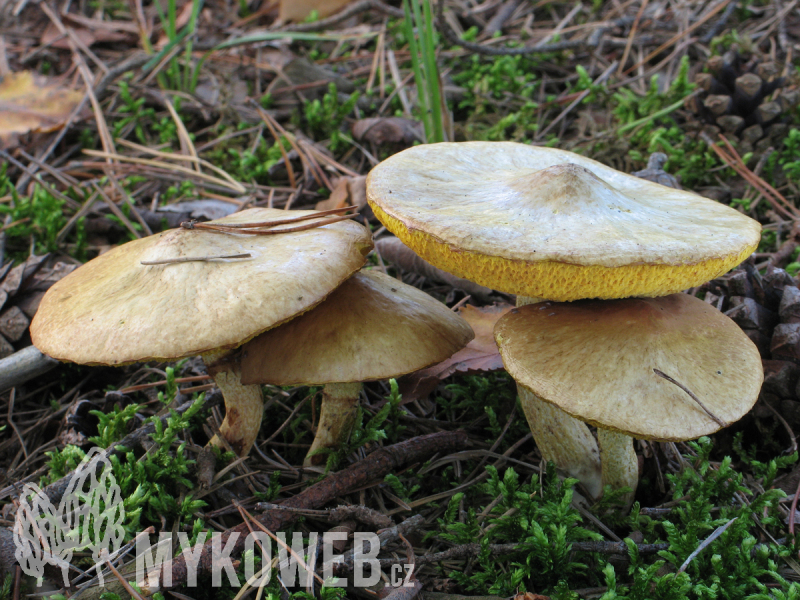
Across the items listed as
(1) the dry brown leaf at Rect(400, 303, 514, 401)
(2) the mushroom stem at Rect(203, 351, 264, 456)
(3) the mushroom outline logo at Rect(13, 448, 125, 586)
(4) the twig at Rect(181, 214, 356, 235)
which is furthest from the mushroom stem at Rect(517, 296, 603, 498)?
(3) the mushroom outline logo at Rect(13, 448, 125, 586)

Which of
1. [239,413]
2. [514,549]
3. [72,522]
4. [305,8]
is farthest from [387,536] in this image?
[305,8]

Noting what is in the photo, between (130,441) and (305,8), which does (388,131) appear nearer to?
(305,8)

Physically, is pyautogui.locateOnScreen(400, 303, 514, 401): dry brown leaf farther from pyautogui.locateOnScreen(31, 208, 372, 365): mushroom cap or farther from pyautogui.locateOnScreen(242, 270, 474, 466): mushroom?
pyautogui.locateOnScreen(31, 208, 372, 365): mushroom cap

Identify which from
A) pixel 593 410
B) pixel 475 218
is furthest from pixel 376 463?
pixel 475 218

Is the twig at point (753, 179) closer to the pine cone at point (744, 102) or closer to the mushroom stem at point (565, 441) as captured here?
the pine cone at point (744, 102)

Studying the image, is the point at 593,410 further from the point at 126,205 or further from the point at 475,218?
the point at 126,205
